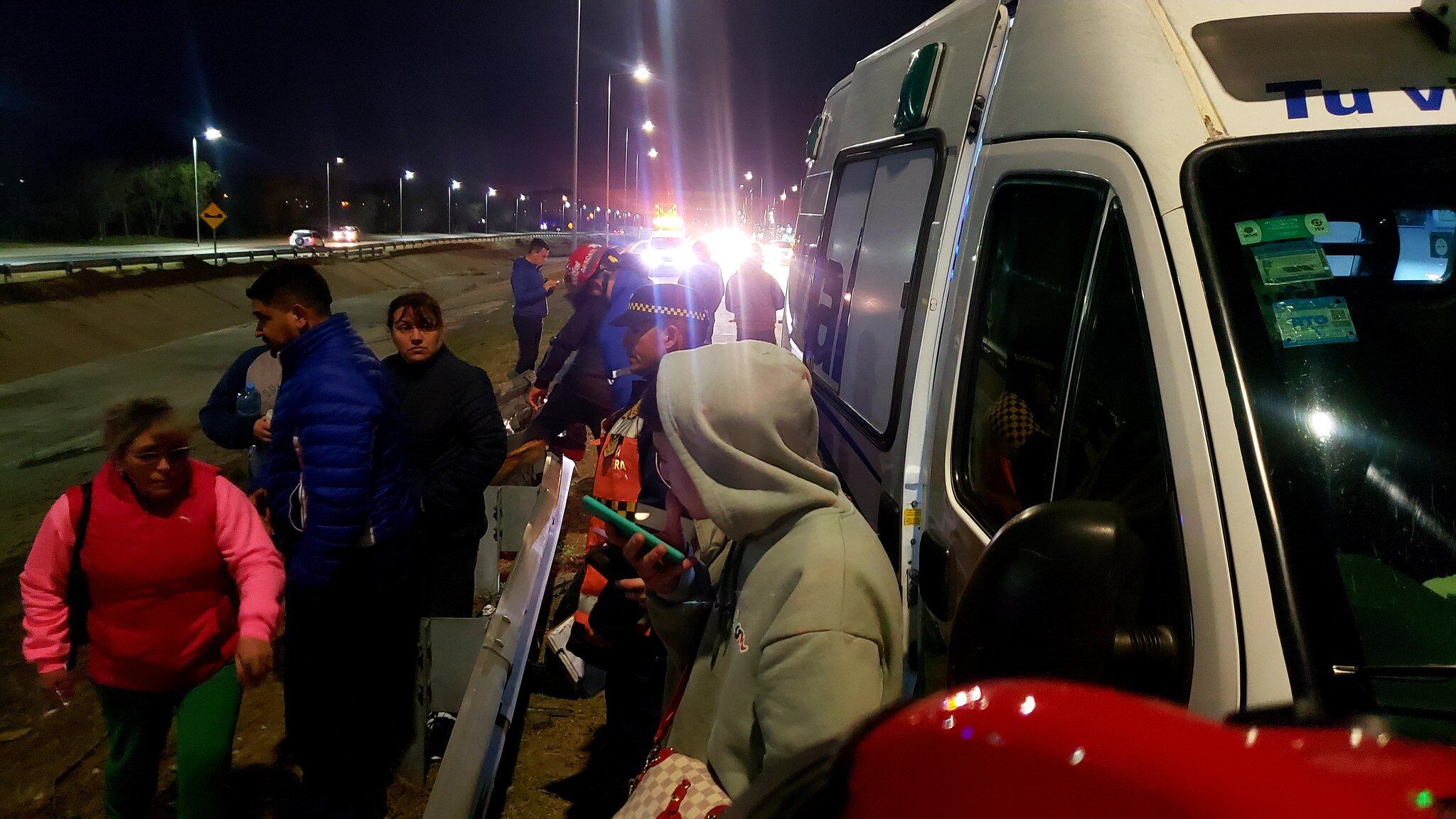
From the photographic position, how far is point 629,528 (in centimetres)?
203

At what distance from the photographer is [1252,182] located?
5.54 ft

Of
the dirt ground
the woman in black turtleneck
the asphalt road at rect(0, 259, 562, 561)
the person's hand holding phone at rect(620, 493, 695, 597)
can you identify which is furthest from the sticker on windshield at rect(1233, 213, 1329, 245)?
the asphalt road at rect(0, 259, 562, 561)

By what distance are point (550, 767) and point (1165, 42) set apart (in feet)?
12.2

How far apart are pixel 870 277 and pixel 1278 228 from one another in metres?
2.01

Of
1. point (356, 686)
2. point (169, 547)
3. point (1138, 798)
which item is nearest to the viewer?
point (1138, 798)

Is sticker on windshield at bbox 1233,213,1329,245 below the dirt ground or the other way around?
the other way around

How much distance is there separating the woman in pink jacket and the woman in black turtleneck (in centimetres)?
78

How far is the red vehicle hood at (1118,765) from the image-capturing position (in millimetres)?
717

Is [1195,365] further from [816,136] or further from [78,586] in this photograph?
[816,136]

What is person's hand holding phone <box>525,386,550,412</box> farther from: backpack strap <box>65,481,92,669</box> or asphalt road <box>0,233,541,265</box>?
asphalt road <box>0,233,541,265</box>

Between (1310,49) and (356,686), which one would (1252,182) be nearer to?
(1310,49)

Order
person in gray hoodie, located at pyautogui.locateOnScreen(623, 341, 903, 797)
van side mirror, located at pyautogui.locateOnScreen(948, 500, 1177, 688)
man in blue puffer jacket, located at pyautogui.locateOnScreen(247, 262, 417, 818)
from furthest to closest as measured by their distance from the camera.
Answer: man in blue puffer jacket, located at pyautogui.locateOnScreen(247, 262, 417, 818) < person in gray hoodie, located at pyautogui.locateOnScreen(623, 341, 903, 797) < van side mirror, located at pyautogui.locateOnScreen(948, 500, 1177, 688)

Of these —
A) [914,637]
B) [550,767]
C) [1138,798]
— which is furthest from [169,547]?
[1138,798]

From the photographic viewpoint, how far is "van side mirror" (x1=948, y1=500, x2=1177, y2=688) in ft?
3.84
